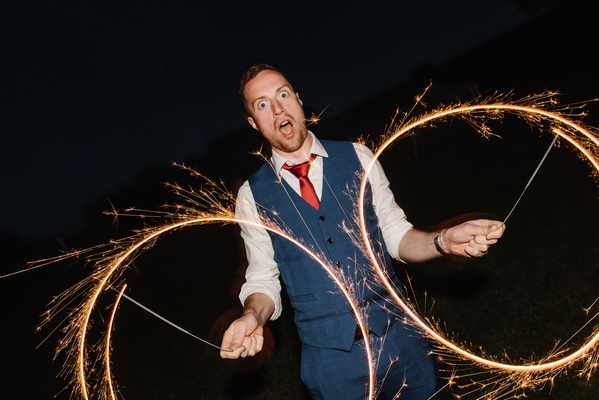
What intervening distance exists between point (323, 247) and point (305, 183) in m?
0.43

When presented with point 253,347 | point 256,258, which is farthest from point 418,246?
point 253,347

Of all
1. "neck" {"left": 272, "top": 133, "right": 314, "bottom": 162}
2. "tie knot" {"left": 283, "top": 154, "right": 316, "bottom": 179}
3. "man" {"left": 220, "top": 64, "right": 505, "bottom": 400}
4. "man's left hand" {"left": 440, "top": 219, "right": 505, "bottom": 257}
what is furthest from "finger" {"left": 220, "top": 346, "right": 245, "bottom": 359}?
"man's left hand" {"left": 440, "top": 219, "right": 505, "bottom": 257}

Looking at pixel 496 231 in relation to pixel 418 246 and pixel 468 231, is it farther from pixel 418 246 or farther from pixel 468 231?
pixel 418 246

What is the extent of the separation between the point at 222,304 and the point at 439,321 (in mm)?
6460

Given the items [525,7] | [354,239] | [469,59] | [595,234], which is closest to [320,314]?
[354,239]

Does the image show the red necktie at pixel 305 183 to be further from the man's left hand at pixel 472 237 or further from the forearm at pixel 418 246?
the man's left hand at pixel 472 237

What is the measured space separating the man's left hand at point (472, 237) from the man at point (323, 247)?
0.01m

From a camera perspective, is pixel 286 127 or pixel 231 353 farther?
pixel 286 127

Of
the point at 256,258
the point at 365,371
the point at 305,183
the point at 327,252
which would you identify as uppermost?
the point at 305,183

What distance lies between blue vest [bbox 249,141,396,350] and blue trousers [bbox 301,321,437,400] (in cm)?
8

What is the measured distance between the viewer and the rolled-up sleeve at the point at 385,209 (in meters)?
2.81

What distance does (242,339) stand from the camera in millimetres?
2336

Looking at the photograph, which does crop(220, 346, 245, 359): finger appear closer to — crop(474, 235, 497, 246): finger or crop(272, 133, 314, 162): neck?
crop(272, 133, 314, 162): neck

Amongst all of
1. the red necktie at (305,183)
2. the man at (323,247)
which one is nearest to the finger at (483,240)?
the man at (323,247)
